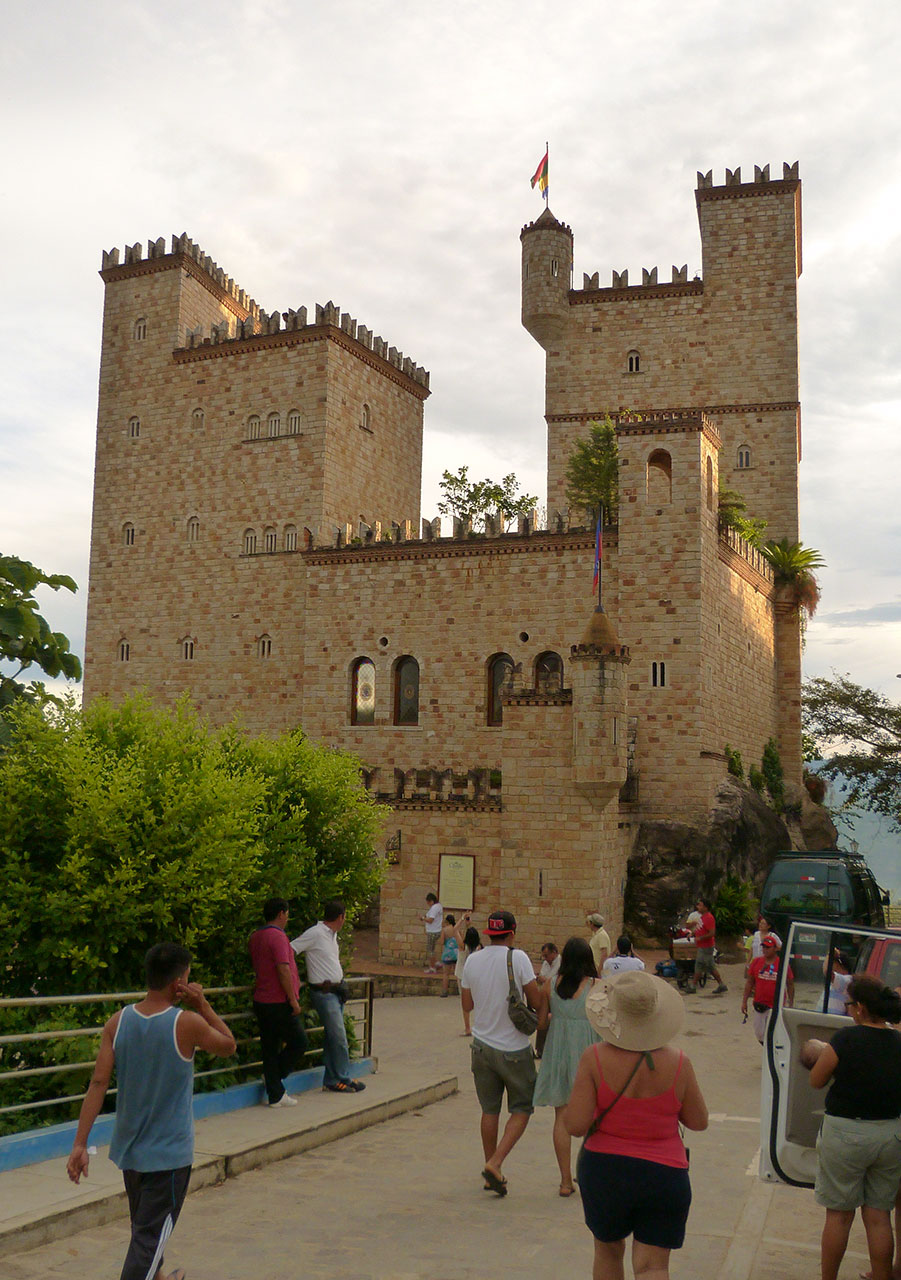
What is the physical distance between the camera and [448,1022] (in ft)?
53.0

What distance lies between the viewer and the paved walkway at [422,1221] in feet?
18.7

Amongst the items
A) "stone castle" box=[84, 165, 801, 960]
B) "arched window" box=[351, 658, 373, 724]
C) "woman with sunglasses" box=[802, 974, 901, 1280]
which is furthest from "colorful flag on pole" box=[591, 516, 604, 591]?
"woman with sunglasses" box=[802, 974, 901, 1280]

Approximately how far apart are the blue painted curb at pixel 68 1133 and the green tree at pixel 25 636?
4.82 m

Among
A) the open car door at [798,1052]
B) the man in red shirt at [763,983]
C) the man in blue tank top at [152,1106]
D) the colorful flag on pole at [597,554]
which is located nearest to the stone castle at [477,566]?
the colorful flag on pole at [597,554]

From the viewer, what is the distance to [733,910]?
2284 cm

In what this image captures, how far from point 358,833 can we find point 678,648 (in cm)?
1420

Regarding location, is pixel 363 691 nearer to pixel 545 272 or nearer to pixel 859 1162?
pixel 545 272

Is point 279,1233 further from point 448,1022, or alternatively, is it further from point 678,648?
point 678,648

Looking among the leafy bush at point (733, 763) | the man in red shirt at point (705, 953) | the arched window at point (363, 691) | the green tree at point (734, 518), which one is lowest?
the man in red shirt at point (705, 953)

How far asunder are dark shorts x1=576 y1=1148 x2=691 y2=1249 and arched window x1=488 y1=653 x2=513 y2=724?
2198cm

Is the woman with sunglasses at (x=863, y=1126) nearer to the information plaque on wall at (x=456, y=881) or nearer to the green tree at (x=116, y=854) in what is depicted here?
the green tree at (x=116, y=854)

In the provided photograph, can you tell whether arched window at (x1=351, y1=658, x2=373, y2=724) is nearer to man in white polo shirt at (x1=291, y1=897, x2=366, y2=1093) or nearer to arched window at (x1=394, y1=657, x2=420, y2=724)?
arched window at (x1=394, y1=657, x2=420, y2=724)

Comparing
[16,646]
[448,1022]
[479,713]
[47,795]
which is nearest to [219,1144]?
[47,795]

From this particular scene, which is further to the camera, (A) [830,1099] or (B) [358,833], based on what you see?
(B) [358,833]
